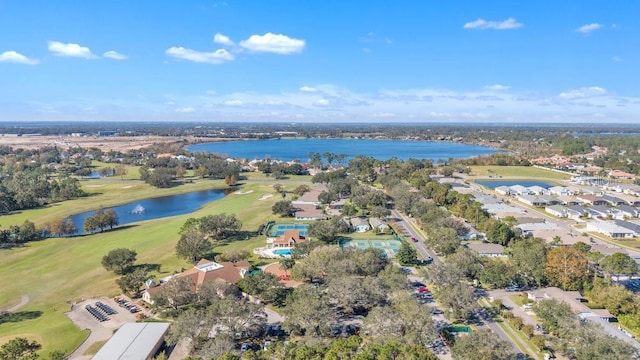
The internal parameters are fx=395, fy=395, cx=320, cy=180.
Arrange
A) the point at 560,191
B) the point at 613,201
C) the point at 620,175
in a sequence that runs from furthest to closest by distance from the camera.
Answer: the point at 620,175
the point at 560,191
the point at 613,201

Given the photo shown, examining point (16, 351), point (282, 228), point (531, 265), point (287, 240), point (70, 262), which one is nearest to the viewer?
point (16, 351)

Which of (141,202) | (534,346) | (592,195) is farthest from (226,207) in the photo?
(592,195)

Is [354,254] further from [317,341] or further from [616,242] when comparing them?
[616,242]

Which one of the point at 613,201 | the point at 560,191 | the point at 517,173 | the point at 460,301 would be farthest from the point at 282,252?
the point at 517,173

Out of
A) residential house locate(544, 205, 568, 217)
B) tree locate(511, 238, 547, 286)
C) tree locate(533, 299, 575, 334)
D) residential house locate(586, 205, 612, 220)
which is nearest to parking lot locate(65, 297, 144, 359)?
tree locate(533, 299, 575, 334)

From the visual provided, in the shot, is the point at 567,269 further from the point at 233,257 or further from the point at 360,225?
the point at 233,257

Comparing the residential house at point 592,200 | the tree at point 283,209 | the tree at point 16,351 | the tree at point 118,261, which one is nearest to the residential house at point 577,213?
the residential house at point 592,200
